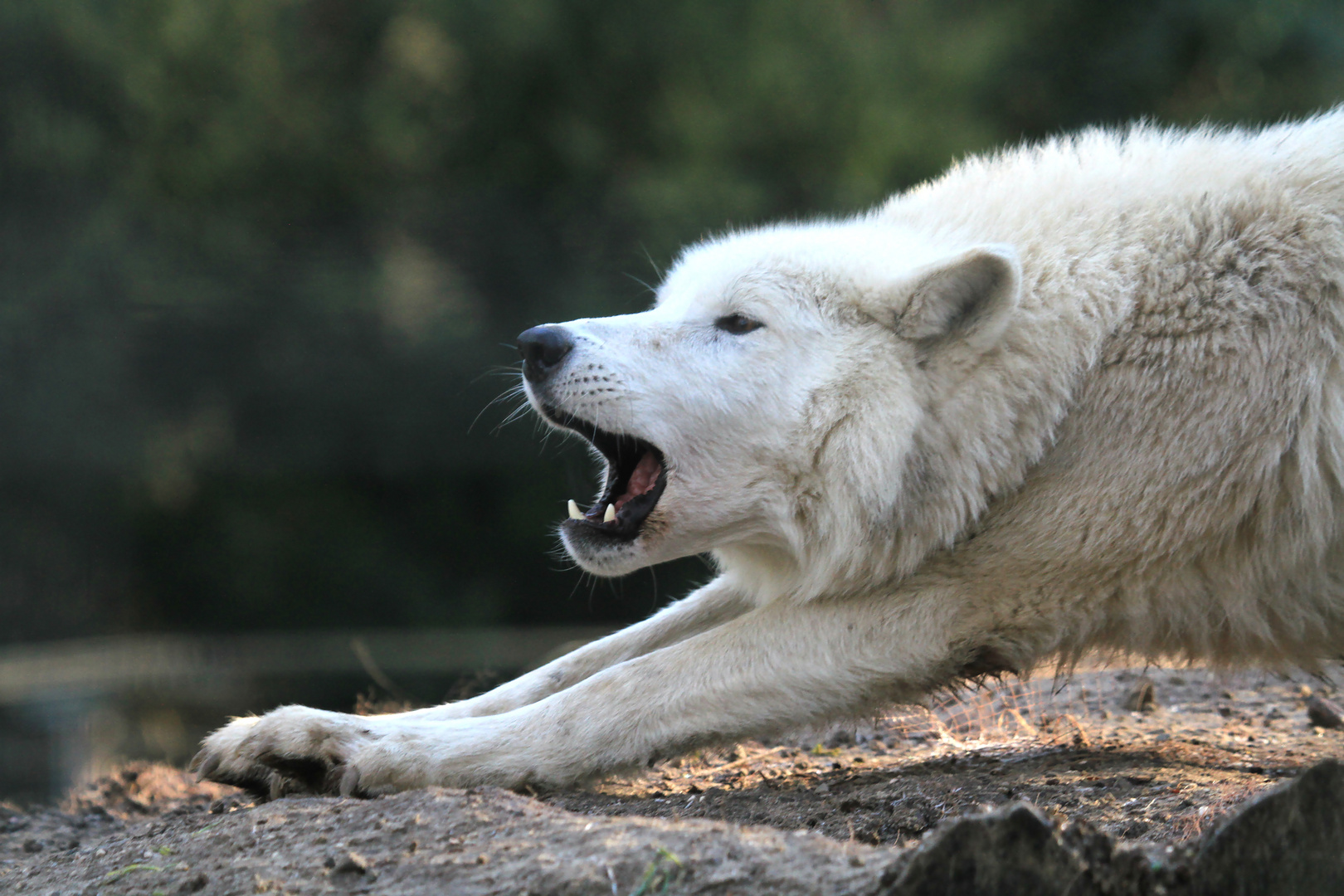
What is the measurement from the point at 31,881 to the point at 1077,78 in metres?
12.1

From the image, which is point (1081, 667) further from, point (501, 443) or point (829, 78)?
point (829, 78)

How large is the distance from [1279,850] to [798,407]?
5.26 feet

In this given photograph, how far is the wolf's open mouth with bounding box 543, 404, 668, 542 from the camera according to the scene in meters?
3.12

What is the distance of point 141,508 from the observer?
10062 mm

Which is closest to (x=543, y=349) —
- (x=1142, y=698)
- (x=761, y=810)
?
(x=761, y=810)

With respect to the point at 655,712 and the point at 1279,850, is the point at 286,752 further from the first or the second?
the point at 1279,850

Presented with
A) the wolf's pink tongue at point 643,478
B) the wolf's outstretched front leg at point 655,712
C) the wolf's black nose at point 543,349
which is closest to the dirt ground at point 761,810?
the wolf's outstretched front leg at point 655,712

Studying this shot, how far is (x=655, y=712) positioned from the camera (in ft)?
9.27

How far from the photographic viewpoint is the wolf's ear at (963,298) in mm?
2869

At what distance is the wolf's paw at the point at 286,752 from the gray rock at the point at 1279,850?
1.85m

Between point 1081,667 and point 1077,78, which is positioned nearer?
point 1081,667

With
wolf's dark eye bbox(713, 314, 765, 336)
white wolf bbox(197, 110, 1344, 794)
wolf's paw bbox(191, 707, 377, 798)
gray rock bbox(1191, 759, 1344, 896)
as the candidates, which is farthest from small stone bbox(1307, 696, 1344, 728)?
wolf's paw bbox(191, 707, 377, 798)

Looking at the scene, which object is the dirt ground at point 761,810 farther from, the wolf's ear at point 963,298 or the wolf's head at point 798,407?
the wolf's ear at point 963,298

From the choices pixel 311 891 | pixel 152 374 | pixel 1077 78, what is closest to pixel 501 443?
pixel 152 374
